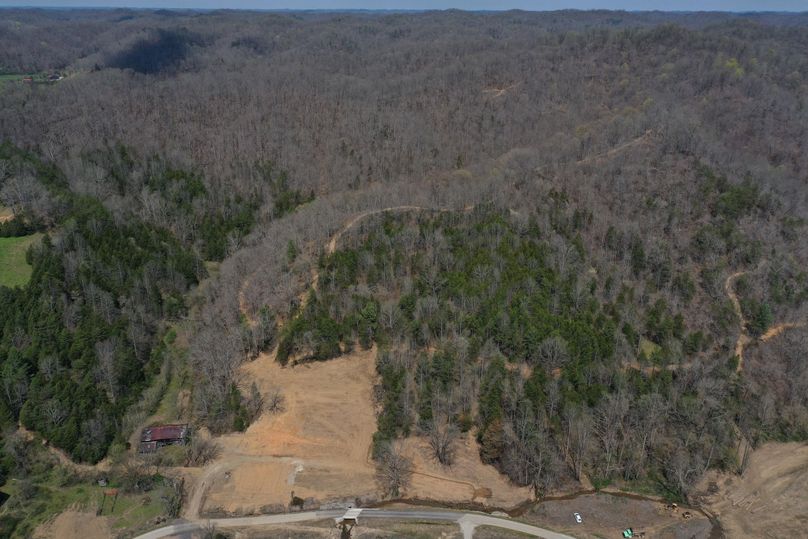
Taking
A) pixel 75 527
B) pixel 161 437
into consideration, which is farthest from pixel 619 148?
pixel 75 527

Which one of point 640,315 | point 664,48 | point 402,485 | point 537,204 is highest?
point 664,48

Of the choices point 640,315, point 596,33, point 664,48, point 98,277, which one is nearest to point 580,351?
point 640,315

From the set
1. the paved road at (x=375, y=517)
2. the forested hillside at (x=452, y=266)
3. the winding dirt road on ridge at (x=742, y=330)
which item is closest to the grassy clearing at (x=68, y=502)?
the forested hillside at (x=452, y=266)

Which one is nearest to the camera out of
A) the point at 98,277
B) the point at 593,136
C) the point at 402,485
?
the point at 402,485

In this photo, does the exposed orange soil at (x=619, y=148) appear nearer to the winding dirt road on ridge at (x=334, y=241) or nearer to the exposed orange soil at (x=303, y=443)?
the winding dirt road on ridge at (x=334, y=241)

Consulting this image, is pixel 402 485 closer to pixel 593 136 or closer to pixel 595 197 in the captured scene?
pixel 595 197
